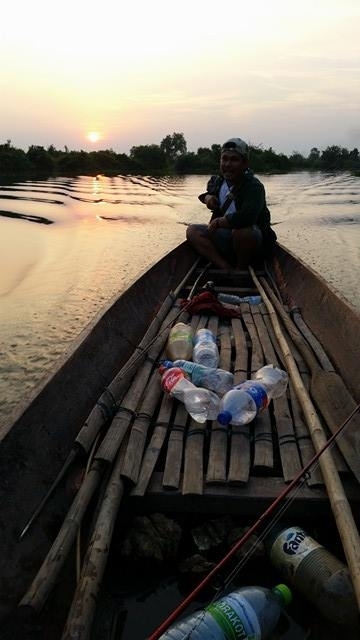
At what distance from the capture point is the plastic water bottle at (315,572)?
2.08m

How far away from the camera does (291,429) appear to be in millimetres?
3090

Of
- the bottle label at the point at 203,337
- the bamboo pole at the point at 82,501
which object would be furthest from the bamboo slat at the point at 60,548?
the bottle label at the point at 203,337

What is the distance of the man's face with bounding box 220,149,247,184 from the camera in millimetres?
6062

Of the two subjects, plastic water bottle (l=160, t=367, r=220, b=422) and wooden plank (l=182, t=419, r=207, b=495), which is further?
plastic water bottle (l=160, t=367, r=220, b=422)

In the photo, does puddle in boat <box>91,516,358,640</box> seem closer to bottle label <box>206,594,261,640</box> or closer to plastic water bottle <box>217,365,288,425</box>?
bottle label <box>206,594,261,640</box>

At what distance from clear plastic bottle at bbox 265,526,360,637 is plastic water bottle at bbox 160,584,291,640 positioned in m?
0.12

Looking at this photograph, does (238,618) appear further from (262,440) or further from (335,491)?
(262,440)

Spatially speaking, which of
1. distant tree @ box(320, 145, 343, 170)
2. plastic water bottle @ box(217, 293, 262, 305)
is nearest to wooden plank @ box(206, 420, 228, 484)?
plastic water bottle @ box(217, 293, 262, 305)

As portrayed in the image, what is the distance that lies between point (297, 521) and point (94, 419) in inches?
50.5

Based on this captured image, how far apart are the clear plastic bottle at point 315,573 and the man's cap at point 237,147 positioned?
4687mm

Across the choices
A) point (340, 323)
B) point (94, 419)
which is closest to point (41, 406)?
point (94, 419)

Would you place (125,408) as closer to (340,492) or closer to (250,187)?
(340,492)

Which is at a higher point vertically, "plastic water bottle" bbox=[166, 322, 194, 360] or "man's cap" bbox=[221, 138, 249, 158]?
"man's cap" bbox=[221, 138, 249, 158]

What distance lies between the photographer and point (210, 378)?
11.7 ft
